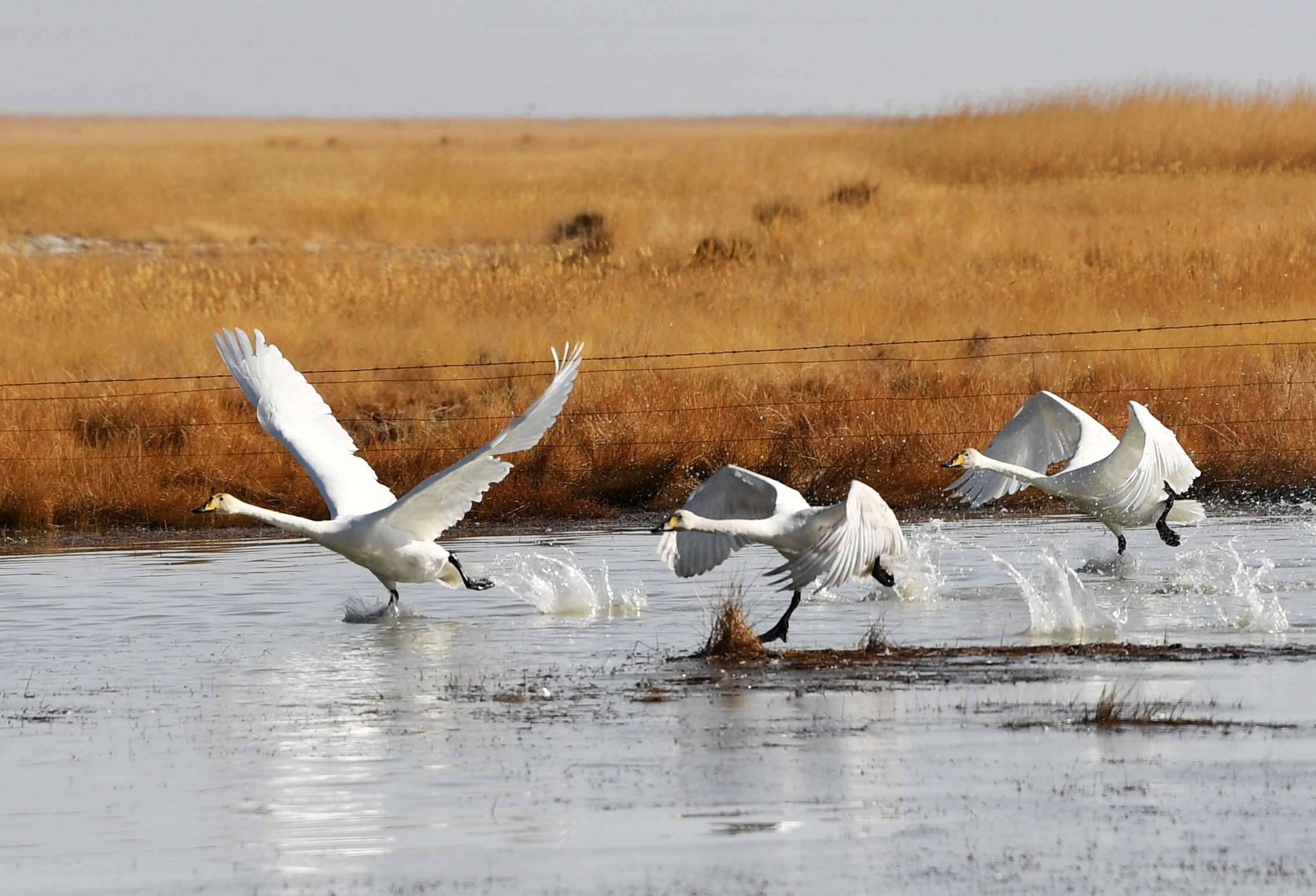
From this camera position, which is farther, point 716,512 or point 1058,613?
point 716,512

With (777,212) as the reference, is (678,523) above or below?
below

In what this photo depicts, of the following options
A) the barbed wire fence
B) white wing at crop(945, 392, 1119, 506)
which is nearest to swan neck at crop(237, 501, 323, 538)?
white wing at crop(945, 392, 1119, 506)

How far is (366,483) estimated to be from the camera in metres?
12.6

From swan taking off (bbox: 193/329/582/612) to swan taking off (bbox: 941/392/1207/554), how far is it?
8.97 ft

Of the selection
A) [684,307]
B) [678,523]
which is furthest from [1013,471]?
[684,307]

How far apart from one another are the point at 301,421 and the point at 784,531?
3.95m

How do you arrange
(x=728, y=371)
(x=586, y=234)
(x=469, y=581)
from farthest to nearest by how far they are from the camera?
(x=586, y=234) < (x=728, y=371) < (x=469, y=581)

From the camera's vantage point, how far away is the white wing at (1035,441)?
13469mm

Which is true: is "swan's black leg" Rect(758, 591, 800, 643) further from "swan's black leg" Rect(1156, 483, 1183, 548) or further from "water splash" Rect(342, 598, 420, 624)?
"swan's black leg" Rect(1156, 483, 1183, 548)

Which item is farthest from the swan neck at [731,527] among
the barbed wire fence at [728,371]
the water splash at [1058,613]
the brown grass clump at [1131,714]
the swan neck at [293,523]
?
the barbed wire fence at [728,371]

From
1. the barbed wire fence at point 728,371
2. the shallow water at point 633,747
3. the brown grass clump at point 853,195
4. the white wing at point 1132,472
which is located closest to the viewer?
the shallow water at point 633,747

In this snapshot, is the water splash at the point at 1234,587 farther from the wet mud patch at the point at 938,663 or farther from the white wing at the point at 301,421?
the white wing at the point at 301,421

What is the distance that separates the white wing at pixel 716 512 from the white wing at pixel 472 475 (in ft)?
3.00

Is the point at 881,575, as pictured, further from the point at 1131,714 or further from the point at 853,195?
the point at 853,195
